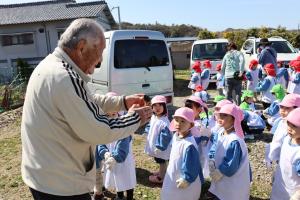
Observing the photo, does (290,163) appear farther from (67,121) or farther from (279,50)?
(279,50)

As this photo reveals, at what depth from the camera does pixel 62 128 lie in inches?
86.4

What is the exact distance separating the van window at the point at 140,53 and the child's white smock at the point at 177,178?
4581 mm

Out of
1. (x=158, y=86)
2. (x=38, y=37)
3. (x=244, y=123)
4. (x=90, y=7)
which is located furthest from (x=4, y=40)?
(x=244, y=123)

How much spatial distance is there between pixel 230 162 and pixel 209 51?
11.0m

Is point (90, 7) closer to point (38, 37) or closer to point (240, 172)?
point (38, 37)

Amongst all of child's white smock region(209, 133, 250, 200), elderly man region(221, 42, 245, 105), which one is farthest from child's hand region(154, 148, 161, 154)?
elderly man region(221, 42, 245, 105)

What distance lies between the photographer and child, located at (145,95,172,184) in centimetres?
516

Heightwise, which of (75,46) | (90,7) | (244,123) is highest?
(90,7)

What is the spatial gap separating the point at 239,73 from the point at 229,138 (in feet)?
18.4

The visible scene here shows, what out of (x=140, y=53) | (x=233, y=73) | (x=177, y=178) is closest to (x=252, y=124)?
(x=233, y=73)

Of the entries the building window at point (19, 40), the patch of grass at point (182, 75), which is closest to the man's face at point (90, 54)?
the patch of grass at point (182, 75)

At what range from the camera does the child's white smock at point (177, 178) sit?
382cm

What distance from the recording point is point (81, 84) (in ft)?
7.01

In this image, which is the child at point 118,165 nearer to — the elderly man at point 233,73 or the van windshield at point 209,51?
the elderly man at point 233,73
